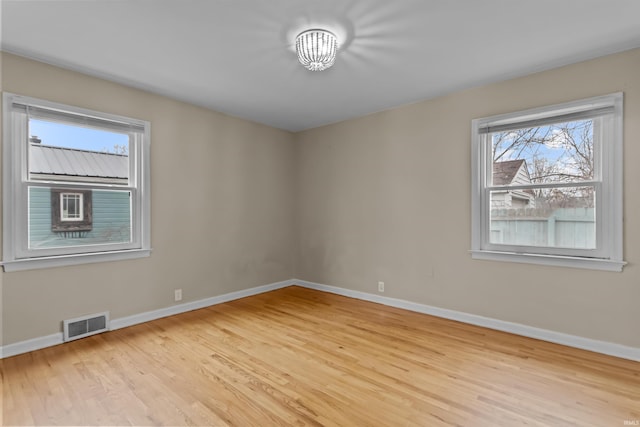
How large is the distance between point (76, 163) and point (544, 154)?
463cm

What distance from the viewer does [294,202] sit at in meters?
5.22

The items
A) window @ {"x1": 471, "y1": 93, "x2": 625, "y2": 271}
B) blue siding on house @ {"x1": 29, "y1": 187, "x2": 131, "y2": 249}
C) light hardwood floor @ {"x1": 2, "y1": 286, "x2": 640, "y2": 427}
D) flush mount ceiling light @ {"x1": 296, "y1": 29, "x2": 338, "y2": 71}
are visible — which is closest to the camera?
light hardwood floor @ {"x1": 2, "y1": 286, "x2": 640, "y2": 427}

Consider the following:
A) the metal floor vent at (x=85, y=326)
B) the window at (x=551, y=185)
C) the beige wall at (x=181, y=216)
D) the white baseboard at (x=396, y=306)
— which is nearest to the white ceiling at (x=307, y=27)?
the beige wall at (x=181, y=216)

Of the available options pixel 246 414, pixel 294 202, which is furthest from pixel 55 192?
pixel 294 202

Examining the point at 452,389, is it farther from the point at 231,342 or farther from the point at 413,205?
the point at 413,205

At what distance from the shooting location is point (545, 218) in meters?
3.02

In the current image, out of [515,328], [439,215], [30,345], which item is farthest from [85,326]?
[515,328]

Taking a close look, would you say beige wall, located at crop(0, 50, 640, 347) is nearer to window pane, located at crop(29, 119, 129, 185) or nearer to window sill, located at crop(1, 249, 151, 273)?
window sill, located at crop(1, 249, 151, 273)

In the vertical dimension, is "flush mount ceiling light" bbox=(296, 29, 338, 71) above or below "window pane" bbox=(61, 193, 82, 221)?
above

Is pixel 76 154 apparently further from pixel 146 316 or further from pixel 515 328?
pixel 515 328

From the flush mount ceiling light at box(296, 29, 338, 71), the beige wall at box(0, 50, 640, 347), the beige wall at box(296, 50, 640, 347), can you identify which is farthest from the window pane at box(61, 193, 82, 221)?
the beige wall at box(296, 50, 640, 347)

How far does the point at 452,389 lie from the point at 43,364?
123 inches

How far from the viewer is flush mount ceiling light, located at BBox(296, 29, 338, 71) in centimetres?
231

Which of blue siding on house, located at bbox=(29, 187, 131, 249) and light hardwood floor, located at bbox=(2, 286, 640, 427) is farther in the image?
blue siding on house, located at bbox=(29, 187, 131, 249)
